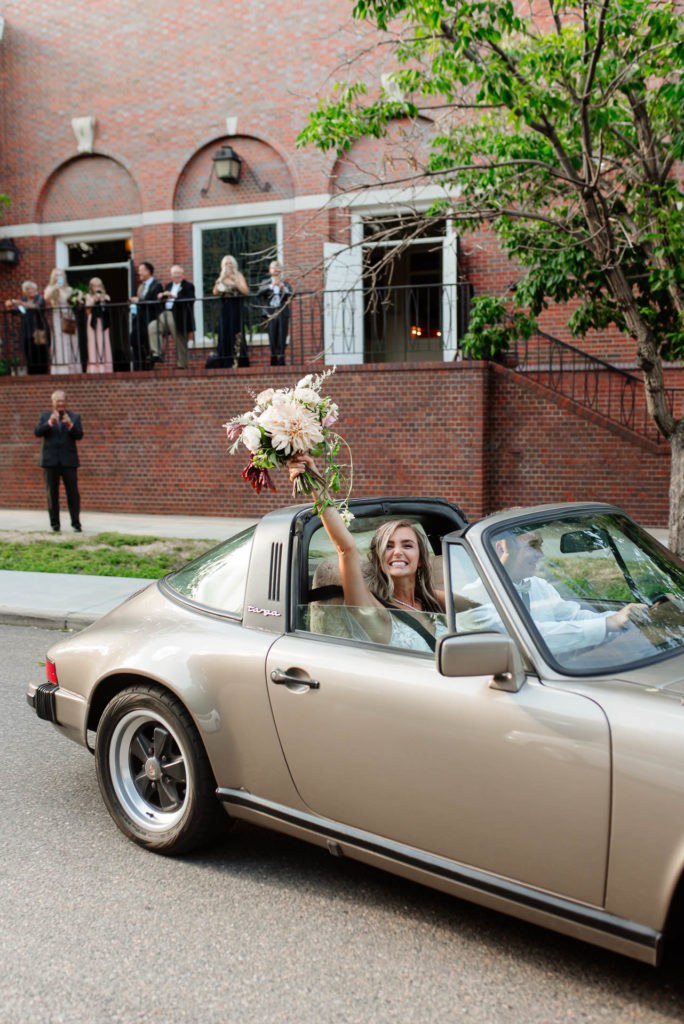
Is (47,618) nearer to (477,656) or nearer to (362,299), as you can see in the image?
(477,656)

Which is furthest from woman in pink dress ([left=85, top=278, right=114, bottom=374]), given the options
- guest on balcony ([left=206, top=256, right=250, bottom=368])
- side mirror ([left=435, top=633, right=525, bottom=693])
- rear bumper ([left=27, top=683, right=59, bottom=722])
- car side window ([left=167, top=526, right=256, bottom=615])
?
side mirror ([left=435, top=633, right=525, bottom=693])

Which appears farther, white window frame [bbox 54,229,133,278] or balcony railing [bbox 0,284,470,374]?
white window frame [bbox 54,229,133,278]

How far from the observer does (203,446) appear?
15.7 meters

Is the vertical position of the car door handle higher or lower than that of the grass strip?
higher

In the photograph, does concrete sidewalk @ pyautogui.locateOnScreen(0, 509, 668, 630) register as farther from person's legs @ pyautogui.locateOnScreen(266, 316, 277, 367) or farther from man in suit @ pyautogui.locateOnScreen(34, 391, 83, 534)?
person's legs @ pyautogui.locateOnScreen(266, 316, 277, 367)

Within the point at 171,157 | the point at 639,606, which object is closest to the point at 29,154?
the point at 171,157

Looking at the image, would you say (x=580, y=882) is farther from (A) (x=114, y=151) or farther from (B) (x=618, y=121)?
(A) (x=114, y=151)

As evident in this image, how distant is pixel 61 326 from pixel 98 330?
3.02ft

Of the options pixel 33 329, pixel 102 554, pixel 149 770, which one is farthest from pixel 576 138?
pixel 33 329

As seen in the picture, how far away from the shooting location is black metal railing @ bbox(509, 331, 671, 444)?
1398 cm

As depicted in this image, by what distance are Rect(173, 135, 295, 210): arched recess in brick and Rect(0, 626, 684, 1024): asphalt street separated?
50.8ft

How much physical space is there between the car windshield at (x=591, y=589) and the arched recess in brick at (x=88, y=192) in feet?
56.0

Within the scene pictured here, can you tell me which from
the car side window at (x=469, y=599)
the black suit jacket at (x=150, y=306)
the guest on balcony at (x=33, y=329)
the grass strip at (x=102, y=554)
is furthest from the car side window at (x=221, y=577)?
the guest on balcony at (x=33, y=329)

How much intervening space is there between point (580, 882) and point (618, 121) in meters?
8.90
